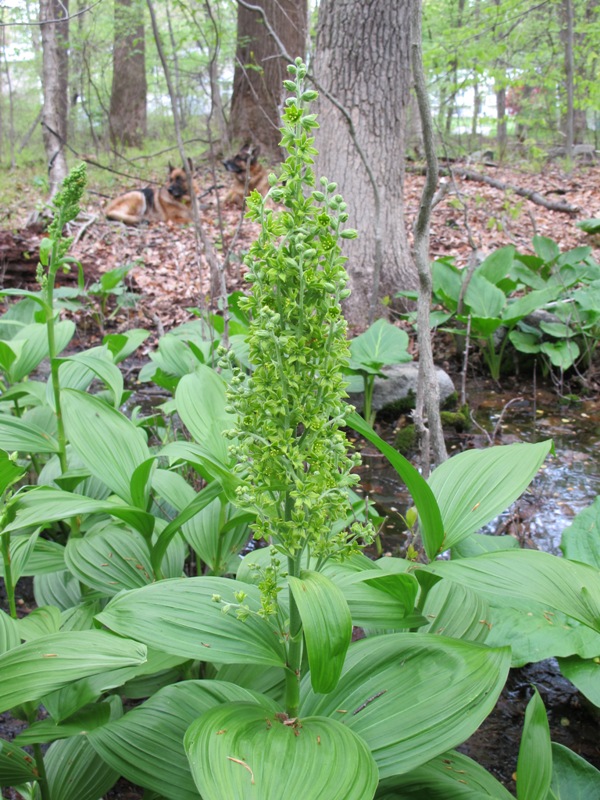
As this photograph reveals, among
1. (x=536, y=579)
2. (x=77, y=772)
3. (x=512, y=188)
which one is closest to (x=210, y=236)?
(x=512, y=188)

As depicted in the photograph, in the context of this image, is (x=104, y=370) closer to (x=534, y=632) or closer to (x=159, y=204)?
(x=534, y=632)

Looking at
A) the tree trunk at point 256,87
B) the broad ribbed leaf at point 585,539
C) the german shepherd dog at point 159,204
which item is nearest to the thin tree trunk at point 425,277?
the broad ribbed leaf at point 585,539

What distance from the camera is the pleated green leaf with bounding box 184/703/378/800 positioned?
3.48 ft

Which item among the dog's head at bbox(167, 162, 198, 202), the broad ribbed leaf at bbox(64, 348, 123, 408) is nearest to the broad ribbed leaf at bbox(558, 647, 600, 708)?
the broad ribbed leaf at bbox(64, 348, 123, 408)

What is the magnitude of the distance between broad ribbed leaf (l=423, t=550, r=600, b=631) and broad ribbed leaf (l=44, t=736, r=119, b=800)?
3.26ft

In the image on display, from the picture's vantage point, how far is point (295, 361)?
4.09 ft

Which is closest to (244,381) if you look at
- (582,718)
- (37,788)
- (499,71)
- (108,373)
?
(37,788)

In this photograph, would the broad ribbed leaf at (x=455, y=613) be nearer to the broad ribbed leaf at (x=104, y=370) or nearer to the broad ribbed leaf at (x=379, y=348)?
the broad ribbed leaf at (x=104, y=370)

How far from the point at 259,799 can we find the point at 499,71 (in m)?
11.6

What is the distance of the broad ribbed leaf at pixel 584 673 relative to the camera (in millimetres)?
1701

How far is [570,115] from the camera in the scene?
419 inches

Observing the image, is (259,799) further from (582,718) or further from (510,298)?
(510,298)

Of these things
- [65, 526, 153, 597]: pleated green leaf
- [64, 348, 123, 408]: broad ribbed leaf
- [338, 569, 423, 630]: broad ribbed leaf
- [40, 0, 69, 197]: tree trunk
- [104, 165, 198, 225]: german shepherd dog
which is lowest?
[65, 526, 153, 597]: pleated green leaf

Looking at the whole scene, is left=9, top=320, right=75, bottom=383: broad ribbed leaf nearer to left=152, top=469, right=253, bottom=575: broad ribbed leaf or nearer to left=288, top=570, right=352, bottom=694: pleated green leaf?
left=152, top=469, right=253, bottom=575: broad ribbed leaf
